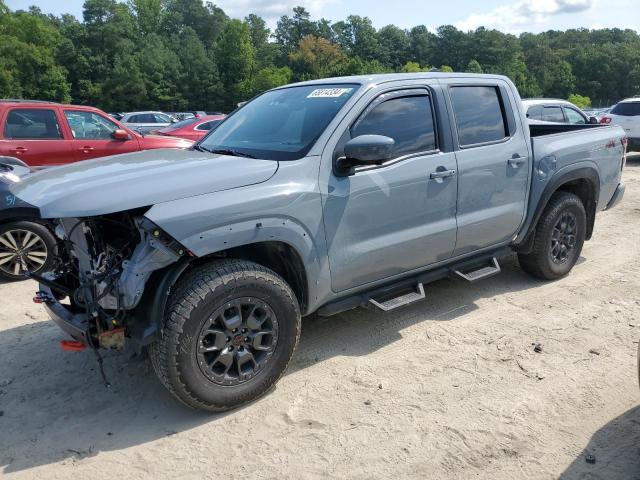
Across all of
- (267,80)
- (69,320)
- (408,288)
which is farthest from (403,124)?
(267,80)

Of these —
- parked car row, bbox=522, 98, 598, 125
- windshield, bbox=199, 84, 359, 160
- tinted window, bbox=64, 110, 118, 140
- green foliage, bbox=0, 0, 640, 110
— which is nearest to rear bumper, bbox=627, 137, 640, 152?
parked car row, bbox=522, 98, 598, 125

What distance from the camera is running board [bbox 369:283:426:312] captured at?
3.91 metres

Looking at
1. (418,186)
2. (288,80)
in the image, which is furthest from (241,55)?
(418,186)

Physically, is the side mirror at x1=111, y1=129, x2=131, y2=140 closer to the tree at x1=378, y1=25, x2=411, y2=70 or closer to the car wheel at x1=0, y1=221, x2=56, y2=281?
the car wheel at x1=0, y1=221, x2=56, y2=281

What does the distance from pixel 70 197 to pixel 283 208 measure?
1.17m

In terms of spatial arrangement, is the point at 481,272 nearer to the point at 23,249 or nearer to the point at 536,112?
the point at 23,249

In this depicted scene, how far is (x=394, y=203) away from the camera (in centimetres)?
387

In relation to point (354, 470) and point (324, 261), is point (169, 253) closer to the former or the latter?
point (324, 261)

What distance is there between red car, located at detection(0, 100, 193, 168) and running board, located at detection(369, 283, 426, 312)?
4.51 metres

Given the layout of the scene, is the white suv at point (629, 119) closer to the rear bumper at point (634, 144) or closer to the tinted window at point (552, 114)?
the rear bumper at point (634, 144)

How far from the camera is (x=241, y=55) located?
77688mm

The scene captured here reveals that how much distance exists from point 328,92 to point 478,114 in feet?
4.46

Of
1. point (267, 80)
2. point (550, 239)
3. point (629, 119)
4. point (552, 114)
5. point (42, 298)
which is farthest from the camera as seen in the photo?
point (267, 80)

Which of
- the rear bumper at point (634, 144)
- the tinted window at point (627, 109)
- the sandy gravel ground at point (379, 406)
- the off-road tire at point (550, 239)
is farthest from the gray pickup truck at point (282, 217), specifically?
the tinted window at point (627, 109)
